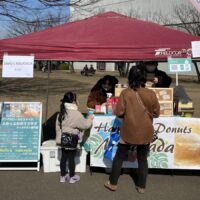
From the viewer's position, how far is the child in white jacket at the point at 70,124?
5.72m

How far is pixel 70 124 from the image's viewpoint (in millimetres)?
5711

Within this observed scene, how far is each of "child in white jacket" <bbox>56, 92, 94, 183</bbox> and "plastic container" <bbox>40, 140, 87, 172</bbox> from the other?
0.41 m

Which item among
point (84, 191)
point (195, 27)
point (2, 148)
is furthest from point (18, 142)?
point (195, 27)

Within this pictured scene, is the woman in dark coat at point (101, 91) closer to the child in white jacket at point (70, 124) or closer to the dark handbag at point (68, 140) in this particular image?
the child in white jacket at point (70, 124)

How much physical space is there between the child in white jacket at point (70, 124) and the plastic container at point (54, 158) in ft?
1.35

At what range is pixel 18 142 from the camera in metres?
6.38

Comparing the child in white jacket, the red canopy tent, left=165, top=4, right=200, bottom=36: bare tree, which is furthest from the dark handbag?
left=165, top=4, right=200, bottom=36: bare tree

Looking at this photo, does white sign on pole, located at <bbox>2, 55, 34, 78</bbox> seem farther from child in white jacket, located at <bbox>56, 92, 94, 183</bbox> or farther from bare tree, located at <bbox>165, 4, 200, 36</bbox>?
bare tree, located at <bbox>165, 4, 200, 36</bbox>

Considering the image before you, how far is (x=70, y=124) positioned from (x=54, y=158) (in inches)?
35.6

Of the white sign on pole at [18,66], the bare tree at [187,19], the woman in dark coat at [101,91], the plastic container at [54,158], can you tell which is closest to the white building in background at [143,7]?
the bare tree at [187,19]

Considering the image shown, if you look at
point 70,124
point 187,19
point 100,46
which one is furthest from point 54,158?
point 187,19

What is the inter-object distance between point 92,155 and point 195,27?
28.4 m

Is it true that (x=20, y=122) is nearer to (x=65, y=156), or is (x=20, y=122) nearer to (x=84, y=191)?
(x=65, y=156)

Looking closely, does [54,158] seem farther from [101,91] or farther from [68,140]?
[101,91]
